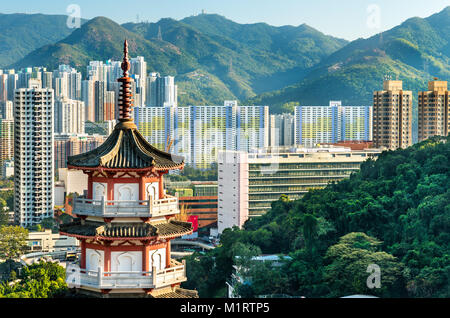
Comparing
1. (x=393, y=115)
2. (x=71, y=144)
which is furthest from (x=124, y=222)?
(x=71, y=144)

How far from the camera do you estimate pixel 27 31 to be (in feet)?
64.6

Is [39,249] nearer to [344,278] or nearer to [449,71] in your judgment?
[344,278]

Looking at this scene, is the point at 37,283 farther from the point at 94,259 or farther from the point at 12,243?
the point at 12,243

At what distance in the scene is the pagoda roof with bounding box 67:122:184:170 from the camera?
3.89 meters

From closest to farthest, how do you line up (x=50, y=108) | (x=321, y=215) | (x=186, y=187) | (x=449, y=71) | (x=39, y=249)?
(x=321, y=215) → (x=39, y=249) → (x=50, y=108) → (x=186, y=187) → (x=449, y=71)

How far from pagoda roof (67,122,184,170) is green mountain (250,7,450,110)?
78.3ft

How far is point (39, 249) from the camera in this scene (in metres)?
19.2

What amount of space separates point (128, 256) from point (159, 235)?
0.23 metres

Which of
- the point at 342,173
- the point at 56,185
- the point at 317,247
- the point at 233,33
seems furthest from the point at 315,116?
the point at 317,247

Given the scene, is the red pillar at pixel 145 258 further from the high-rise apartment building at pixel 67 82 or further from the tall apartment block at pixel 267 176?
the high-rise apartment building at pixel 67 82

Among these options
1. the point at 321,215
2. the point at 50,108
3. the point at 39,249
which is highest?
the point at 50,108

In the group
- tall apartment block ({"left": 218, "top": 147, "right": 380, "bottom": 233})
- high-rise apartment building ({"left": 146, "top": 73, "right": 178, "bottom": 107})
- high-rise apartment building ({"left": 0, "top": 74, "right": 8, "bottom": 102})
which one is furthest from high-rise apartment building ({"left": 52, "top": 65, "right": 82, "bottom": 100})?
tall apartment block ({"left": 218, "top": 147, "right": 380, "bottom": 233})

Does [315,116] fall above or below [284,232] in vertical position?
above

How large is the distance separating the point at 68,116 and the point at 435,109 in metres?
15.3
